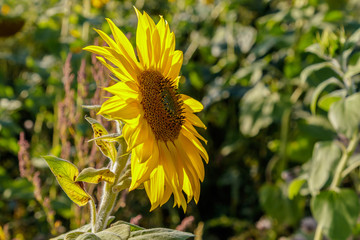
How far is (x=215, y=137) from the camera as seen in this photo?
2744 mm

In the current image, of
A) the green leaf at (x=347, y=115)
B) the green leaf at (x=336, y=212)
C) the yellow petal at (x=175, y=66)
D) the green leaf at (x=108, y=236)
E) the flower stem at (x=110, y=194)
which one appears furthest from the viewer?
the green leaf at (x=336, y=212)

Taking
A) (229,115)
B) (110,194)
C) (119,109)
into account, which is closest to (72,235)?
(110,194)

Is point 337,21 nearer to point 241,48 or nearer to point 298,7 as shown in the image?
point 298,7

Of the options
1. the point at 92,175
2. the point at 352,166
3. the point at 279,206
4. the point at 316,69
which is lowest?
the point at 279,206

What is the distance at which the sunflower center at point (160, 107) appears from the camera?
0.83 metres

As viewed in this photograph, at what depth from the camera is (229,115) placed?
107 inches

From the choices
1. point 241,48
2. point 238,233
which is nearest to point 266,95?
point 241,48

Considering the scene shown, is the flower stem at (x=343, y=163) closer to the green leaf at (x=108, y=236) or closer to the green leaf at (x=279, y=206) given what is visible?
the green leaf at (x=279, y=206)

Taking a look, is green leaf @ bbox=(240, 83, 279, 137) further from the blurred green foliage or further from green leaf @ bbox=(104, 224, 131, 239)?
green leaf @ bbox=(104, 224, 131, 239)

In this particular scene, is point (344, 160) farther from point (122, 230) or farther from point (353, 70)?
point (122, 230)

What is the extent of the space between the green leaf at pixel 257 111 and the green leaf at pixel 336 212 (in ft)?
2.33

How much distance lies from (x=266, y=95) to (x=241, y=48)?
470 millimetres

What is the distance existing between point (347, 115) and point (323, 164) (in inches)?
9.1

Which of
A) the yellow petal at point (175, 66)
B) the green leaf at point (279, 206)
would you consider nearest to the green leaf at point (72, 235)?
the yellow petal at point (175, 66)
